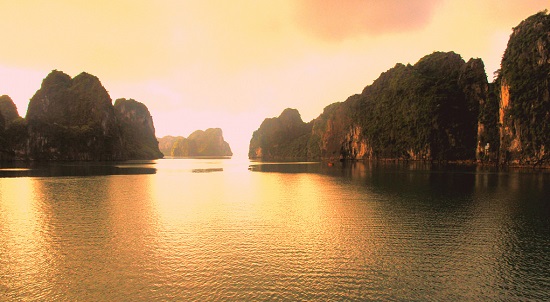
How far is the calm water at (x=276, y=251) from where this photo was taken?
1321 cm

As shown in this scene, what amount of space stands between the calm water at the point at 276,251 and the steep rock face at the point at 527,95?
8193cm

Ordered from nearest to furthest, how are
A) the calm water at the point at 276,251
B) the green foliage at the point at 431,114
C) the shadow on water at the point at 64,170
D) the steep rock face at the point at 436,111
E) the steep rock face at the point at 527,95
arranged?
the calm water at the point at 276,251 < the shadow on water at the point at 64,170 < the steep rock face at the point at 527,95 < the steep rock face at the point at 436,111 < the green foliage at the point at 431,114

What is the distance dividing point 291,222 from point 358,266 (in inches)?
412

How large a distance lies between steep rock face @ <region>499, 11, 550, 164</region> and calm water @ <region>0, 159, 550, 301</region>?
269ft

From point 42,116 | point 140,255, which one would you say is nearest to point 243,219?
point 140,255

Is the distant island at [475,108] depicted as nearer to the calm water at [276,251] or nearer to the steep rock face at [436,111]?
the steep rock face at [436,111]

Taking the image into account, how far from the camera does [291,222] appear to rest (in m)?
26.0

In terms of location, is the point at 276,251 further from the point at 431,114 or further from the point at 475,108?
the point at 475,108

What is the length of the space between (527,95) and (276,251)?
386 feet

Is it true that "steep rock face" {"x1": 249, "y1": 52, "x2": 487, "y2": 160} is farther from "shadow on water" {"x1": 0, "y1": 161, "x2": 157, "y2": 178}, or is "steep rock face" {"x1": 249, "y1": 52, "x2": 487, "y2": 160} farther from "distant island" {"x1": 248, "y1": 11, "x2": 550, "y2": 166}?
"shadow on water" {"x1": 0, "y1": 161, "x2": 157, "y2": 178}

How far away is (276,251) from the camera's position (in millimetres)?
18312

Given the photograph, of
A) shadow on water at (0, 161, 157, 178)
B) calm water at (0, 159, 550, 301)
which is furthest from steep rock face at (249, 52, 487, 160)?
shadow on water at (0, 161, 157, 178)

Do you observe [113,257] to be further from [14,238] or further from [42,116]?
[42,116]

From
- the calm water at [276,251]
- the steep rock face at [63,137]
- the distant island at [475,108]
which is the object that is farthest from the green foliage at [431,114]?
the steep rock face at [63,137]
